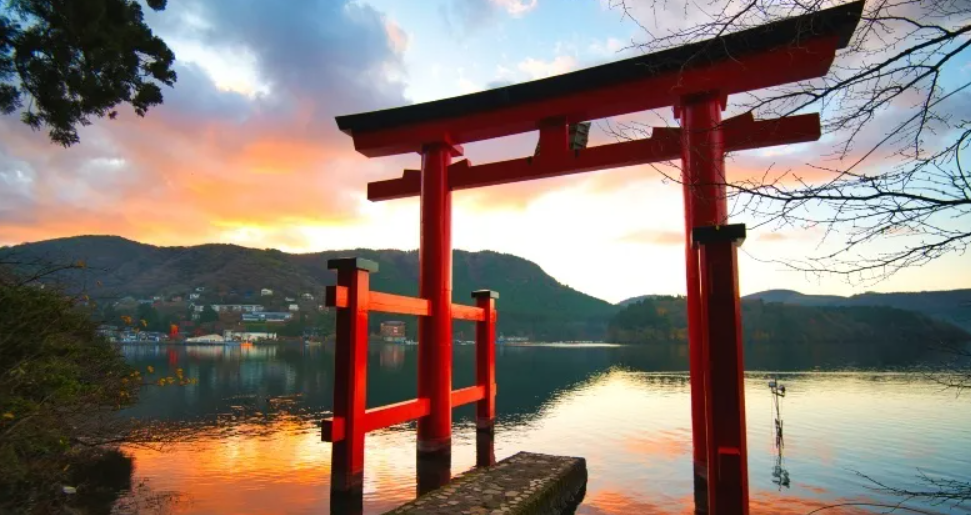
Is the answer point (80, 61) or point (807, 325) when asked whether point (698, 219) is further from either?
point (807, 325)

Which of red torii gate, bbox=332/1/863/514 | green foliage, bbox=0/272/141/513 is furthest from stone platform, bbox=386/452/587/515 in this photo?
green foliage, bbox=0/272/141/513

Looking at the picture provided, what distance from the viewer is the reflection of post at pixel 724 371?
14.7 ft

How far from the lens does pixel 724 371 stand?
4668mm

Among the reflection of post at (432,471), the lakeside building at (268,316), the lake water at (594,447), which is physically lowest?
the lake water at (594,447)

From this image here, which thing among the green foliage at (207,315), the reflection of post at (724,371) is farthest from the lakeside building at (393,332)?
the reflection of post at (724,371)

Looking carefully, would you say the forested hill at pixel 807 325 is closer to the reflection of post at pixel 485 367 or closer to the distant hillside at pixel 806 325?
the distant hillside at pixel 806 325

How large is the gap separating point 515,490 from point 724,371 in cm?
322

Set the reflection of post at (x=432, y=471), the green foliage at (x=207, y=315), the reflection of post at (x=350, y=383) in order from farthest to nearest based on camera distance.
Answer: the green foliage at (x=207, y=315)
the reflection of post at (x=432, y=471)
the reflection of post at (x=350, y=383)

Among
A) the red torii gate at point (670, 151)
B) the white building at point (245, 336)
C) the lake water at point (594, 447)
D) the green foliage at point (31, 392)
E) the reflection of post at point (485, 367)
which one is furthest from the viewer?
the white building at point (245, 336)

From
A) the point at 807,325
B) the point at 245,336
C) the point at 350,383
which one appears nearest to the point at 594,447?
the point at 350,383

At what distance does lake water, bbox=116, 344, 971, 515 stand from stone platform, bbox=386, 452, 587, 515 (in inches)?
18.0

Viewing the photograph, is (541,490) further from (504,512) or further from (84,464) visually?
(84,464)

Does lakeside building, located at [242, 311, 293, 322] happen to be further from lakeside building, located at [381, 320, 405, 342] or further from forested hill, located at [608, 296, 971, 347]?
forested hill, located at [608, 296, 971, 347]

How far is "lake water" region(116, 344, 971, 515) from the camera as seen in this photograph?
332 inches
